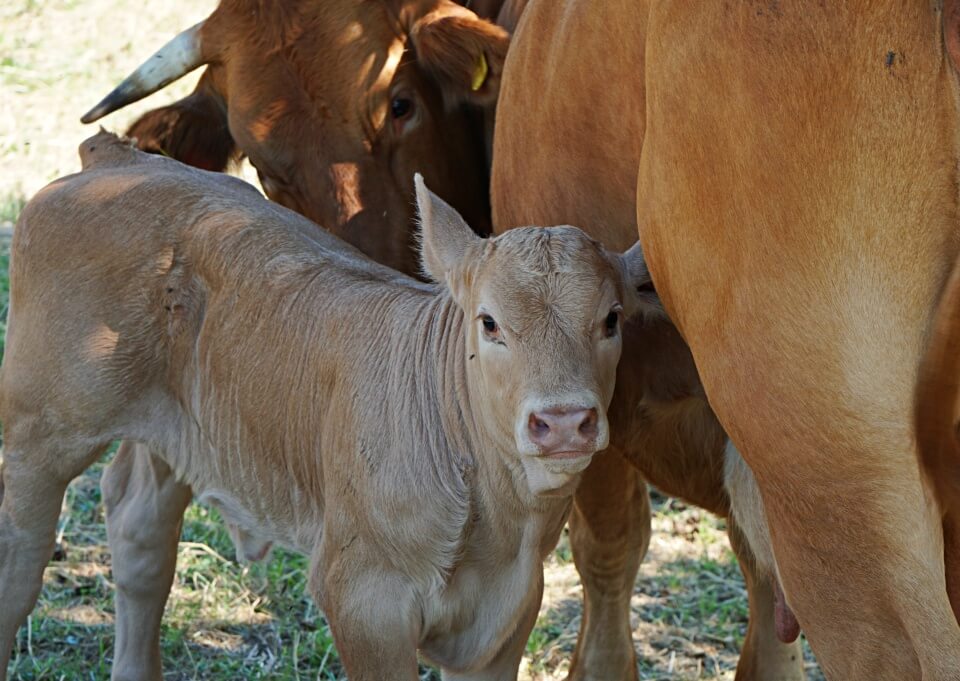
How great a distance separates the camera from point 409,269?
4.62 metres

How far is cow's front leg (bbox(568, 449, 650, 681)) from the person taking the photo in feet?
13.8

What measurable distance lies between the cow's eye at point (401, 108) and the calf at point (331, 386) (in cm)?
67

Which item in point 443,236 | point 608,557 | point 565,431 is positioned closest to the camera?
point 565,431

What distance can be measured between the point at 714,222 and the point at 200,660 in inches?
121

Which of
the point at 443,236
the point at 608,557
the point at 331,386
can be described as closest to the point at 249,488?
the point at 331,386

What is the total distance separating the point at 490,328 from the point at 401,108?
1765 mm

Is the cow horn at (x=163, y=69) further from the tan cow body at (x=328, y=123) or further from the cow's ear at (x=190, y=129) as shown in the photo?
the cow's ear at (x=190, y=129)

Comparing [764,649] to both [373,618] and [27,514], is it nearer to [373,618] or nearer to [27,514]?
[373,618]

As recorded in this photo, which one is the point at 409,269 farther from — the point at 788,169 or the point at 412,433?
the point at 788,169

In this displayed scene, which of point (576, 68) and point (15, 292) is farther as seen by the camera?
point (15, 292)

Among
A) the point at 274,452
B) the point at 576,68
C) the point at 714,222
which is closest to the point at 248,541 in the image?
the point at 274,452

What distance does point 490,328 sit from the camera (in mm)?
3121

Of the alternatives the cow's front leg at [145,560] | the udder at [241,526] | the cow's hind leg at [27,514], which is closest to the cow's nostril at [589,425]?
the udder at [241,526]

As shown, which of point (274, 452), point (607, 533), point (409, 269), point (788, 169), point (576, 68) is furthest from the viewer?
point (409, 269)
